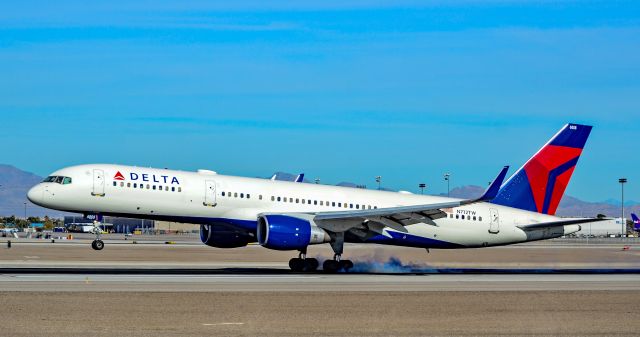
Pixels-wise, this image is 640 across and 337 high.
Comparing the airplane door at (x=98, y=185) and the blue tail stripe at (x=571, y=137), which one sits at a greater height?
the blue tail stripe at (x=571, y=137)

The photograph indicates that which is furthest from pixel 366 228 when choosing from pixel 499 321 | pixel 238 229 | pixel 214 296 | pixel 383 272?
pixel 499 321

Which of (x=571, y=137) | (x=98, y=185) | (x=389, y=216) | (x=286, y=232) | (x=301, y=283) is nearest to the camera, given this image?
(x=301, y=283)

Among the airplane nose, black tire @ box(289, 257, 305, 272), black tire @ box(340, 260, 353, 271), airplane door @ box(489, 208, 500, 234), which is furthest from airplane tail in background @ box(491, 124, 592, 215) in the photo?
the airplane nose

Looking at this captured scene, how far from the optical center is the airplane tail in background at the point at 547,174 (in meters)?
51.6

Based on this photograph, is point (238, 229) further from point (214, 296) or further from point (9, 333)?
point (9, 333)

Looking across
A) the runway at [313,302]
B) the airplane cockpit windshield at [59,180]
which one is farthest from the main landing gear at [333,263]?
the airplane cockpit windshield at [59,180]

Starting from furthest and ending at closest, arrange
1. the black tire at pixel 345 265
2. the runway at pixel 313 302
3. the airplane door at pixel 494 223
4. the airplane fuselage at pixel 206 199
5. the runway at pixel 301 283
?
the airplane door at pixel 494 223
the black tire at pixel 345 265
the airplane fuselage at pixel 206 199
the runway at pixel 301 283
the runway at pixel 313 302

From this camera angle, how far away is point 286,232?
43.4 m

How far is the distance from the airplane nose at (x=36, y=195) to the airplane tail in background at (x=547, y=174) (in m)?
24.3

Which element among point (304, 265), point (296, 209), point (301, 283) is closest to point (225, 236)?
point (296, 209)

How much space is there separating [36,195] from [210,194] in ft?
27.9

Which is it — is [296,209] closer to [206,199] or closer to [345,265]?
[345,265]

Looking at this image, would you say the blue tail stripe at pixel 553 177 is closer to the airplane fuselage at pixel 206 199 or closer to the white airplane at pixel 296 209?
the white airplane at pixel 296 209

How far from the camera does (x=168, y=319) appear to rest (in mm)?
23969
